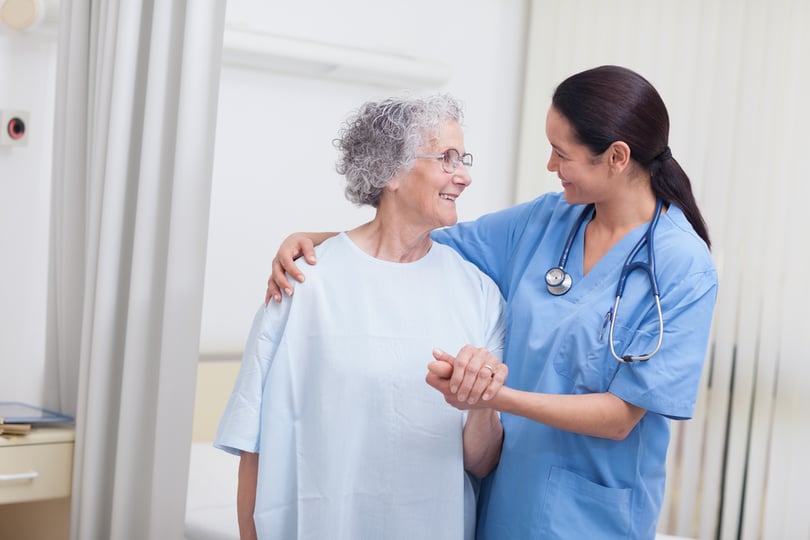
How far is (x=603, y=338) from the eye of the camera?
1.65 metres

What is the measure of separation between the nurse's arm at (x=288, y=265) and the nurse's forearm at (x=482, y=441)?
0.42 meters

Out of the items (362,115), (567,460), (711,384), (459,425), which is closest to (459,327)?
(459,425)

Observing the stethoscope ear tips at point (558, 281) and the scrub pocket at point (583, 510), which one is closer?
the scrub pocket at point (583, 510)

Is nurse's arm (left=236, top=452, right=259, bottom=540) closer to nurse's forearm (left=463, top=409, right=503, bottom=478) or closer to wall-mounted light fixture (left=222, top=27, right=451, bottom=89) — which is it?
nurse's forearm (left=463, top=409, right=503, bottom=478)

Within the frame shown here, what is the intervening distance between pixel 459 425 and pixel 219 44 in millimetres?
965

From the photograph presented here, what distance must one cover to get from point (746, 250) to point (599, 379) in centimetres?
167

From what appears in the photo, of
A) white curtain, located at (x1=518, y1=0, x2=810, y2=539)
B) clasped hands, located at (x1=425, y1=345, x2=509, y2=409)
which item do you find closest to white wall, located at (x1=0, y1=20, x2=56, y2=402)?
clasped hands, located at (x1=425, y1=345, x2=509, y2=409)

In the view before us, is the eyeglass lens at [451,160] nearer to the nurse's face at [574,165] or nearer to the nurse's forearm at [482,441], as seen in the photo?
the nurse's face at [574,165]

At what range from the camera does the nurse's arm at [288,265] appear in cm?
169

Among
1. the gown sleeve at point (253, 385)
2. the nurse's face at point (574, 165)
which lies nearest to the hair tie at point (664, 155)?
the nurse's face at point (574, 165)

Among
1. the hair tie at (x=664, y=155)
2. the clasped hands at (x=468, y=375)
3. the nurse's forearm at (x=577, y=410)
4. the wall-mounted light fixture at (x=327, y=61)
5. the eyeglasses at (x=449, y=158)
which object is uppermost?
the wall-mounted light fixture at (x=327, y=61)

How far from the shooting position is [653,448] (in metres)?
1.67

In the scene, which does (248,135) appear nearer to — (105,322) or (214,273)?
(214,273)

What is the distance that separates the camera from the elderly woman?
5.48 feet
